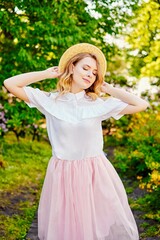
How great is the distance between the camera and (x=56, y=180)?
11.1 ft

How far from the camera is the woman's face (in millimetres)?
3322

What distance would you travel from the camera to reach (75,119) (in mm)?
3256

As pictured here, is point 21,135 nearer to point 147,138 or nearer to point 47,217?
point 147,138

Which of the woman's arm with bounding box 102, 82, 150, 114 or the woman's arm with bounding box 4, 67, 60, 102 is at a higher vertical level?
the woman's arm with bounding box 4, 67, 60, 102

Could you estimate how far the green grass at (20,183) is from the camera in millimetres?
4891

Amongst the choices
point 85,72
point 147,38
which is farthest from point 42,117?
point 85,72

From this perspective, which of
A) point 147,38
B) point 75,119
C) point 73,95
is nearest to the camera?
point 75,119

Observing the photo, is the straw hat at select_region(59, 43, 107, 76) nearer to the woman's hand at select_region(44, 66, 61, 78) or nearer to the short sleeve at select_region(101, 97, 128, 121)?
the woman's hand at select_region(44, 66, 61, 78)

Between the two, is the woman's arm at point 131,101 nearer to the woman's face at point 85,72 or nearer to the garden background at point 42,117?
the woman's face at point 85,72

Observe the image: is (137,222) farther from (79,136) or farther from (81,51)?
(81,51)

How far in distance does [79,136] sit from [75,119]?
0.13m

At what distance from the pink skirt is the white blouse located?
0.10 meters

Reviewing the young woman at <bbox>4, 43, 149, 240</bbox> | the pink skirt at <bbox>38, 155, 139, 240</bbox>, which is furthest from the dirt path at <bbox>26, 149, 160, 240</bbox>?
the young woman at <bbox>4, 43, 149, 240</bbox>

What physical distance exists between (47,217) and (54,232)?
19 cm
